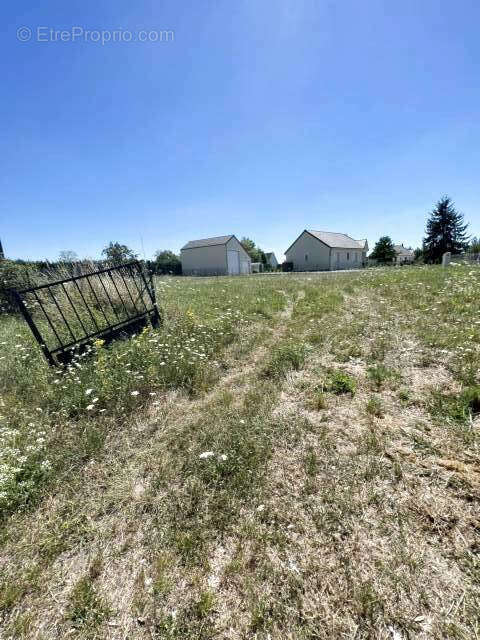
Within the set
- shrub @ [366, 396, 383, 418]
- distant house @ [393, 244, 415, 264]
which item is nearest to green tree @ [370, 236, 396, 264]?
distant house @ [393, 244, 415, 264]

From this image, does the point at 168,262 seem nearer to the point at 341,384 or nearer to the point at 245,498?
the point at 341,384

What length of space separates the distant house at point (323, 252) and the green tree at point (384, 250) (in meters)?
2.66

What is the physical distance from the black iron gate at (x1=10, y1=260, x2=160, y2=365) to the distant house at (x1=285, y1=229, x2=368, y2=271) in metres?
34.3

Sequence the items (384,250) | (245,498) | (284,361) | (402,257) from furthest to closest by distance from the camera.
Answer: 1. (402,257)
2. (384,250)
3. (284,361)
4. (245,498)

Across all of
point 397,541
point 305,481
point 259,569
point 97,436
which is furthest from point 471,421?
point 97,436

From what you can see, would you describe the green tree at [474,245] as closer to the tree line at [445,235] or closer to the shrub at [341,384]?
the tree line at [445,235]

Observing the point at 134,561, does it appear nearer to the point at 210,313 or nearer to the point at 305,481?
the point at 305,481

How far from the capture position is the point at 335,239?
132 ft

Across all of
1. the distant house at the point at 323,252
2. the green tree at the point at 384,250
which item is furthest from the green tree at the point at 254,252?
the green tree at the point at 384,250

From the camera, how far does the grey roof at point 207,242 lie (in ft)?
120

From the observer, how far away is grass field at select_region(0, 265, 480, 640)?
135 centimetres

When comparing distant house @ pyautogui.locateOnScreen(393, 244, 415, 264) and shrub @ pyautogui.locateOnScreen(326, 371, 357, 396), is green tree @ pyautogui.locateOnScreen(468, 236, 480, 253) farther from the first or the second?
shrub @ pyautogui.locateOnScreen(326, 371, 357, 396)

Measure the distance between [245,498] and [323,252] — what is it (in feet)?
Result: 127

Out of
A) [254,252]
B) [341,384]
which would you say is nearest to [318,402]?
[341,384]
